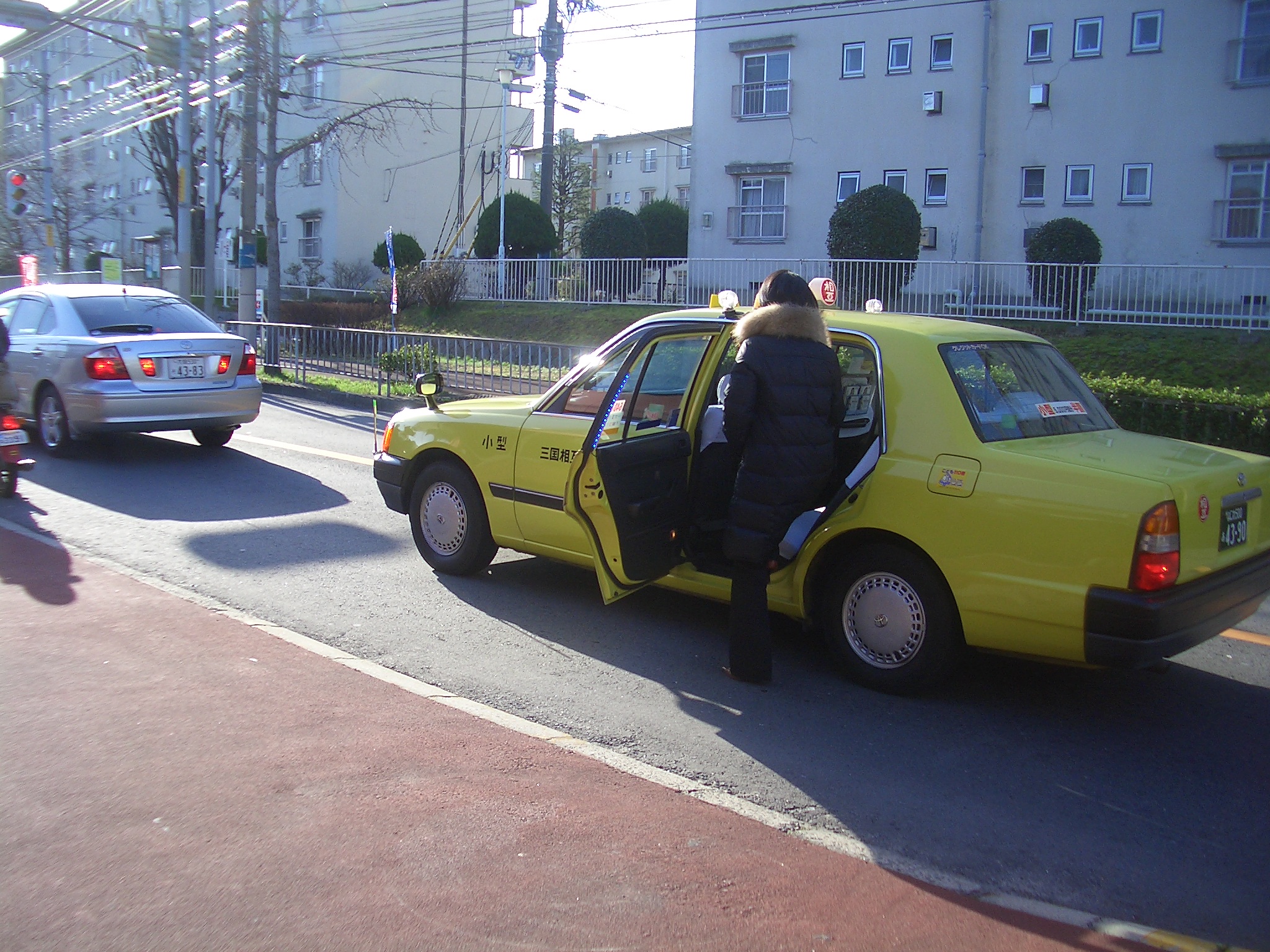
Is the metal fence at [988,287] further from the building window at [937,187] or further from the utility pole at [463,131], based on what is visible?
the utility pole at [463,131]

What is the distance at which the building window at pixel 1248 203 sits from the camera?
22.6 m

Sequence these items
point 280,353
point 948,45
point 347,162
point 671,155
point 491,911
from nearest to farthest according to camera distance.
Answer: point 491,911 < point 280,353 < point 948,45 < point 347,162 < point 671,155

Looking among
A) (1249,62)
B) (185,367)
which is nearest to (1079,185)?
(1249,62)

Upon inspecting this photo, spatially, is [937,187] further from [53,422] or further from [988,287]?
[53,422]

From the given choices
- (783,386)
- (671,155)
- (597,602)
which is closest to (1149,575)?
(783,386)

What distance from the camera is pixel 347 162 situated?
131 ft

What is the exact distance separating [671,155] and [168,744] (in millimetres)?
69268

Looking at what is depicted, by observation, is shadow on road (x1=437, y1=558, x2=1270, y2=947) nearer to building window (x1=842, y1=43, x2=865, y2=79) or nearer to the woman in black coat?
the woman in black coat

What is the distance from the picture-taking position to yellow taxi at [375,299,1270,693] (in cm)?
432

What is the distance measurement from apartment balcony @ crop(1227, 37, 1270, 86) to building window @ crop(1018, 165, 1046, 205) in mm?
3989

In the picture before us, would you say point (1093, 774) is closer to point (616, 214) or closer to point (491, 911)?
point (491, 911)

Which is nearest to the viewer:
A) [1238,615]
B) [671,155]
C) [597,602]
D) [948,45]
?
[1238,615]

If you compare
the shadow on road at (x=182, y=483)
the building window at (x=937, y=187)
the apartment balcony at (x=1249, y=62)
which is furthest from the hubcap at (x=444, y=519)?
the apartment balcony at (x=1249, y=62)

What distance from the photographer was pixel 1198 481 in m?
4.41
